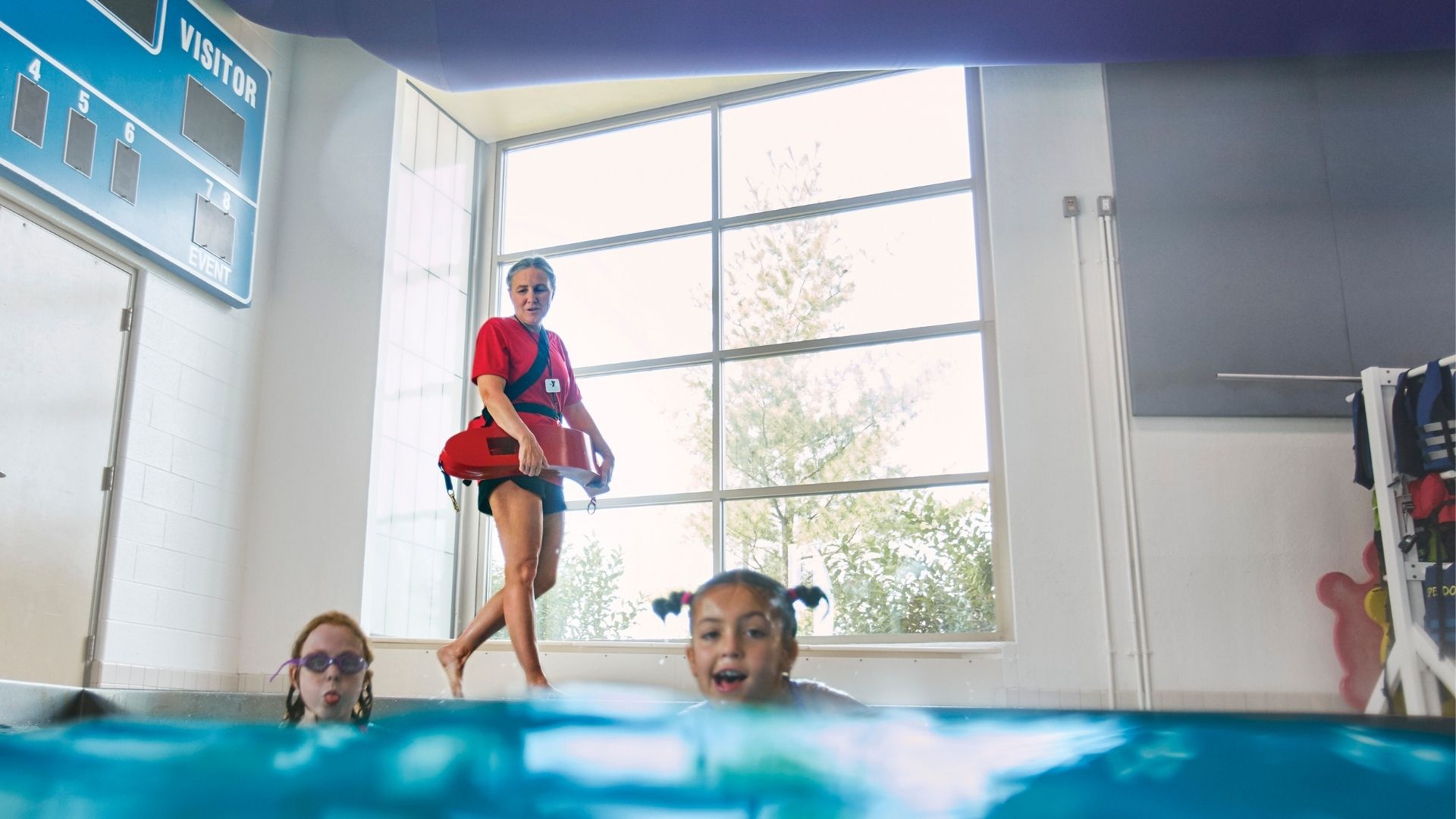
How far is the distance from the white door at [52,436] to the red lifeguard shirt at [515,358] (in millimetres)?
1994

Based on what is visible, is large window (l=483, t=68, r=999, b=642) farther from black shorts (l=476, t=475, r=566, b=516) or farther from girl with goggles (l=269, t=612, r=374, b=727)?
girl with goggles (l=269, t=612, r=374, b=727)

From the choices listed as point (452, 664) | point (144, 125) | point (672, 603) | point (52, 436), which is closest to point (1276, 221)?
point (452, 664)

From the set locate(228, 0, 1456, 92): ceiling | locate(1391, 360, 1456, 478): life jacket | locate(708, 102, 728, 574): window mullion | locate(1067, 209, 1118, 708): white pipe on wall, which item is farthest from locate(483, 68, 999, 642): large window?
locate(1391, 360, 1456, 478): life jacket

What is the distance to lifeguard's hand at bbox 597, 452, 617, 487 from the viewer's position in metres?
3.80

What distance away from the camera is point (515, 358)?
3.68 metres

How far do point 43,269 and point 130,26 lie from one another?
1.05 meters

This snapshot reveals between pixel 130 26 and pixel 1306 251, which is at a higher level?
pixel 130 26

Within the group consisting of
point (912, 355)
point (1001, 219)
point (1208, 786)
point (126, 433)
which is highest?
point (1001, 219)

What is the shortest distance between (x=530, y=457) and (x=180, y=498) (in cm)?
255

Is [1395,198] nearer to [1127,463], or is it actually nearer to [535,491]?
[1127,463]

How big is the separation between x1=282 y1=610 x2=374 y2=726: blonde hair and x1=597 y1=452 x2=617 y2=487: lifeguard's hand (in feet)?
4.62

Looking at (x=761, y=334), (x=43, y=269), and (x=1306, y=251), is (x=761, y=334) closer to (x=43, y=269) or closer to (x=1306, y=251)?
(x=1306, y=251)

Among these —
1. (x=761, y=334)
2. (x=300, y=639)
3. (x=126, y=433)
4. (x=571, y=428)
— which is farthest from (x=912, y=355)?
(x=300, y=639)

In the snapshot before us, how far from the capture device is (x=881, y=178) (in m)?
5.98
